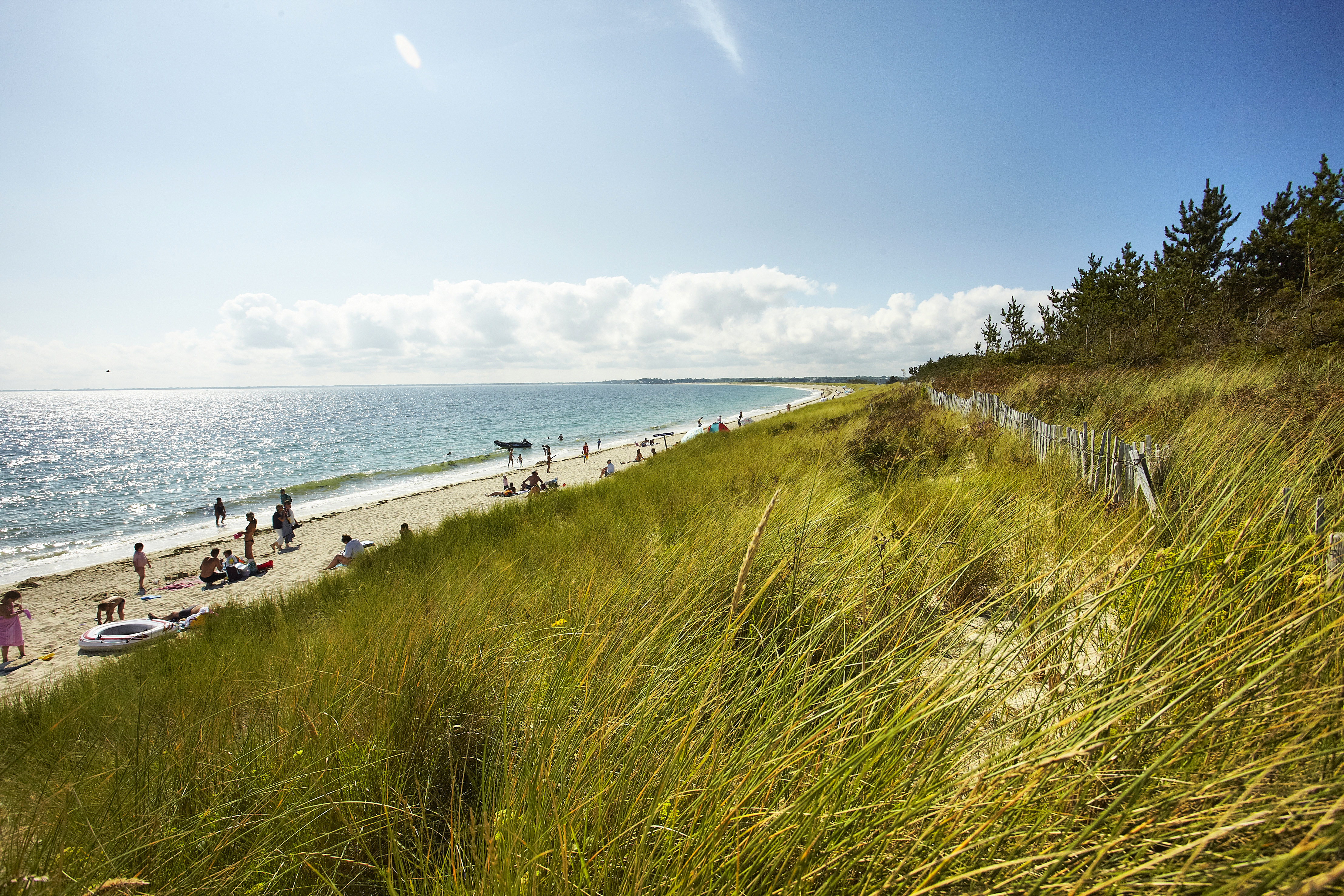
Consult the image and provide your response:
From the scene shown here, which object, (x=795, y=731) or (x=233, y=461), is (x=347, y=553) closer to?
(x=795, y=731)

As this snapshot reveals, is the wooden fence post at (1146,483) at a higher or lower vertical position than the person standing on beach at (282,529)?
higher

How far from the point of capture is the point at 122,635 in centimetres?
917

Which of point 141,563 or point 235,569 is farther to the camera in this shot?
point 235,569

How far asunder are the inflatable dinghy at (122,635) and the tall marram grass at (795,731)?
6481 mm

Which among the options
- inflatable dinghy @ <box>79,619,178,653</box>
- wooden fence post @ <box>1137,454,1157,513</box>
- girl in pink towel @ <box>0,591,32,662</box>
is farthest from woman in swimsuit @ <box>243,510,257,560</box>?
wooden fence post @ <box>1137,454,1157,513</box>

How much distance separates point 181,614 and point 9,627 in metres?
2.25

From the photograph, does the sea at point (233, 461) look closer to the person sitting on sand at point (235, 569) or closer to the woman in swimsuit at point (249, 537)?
the woman in swimsuit at point (249, 537)

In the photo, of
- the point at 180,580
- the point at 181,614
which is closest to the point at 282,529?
the point at 180,580

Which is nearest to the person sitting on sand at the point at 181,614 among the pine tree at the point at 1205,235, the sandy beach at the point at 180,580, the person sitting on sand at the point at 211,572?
the sandy beach at the point at 180,580

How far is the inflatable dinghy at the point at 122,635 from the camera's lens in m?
8.84

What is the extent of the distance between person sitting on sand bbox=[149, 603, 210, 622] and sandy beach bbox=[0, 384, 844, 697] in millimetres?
275

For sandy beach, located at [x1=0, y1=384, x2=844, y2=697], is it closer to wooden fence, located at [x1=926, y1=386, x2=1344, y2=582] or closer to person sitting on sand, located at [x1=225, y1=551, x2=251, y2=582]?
person sitting on sand, located at [x1=225, y1=551, x2=251, y2=582]

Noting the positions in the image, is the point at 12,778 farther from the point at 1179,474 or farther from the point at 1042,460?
the point at 1042,460

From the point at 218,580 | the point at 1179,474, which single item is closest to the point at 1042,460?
the point at 1179,474
